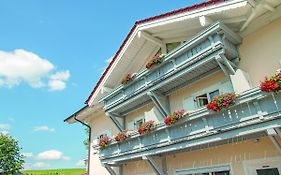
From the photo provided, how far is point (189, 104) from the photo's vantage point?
40.8 feet

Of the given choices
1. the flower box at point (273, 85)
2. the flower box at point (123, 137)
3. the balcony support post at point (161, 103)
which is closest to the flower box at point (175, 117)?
the balcony support post at point (161, 103)

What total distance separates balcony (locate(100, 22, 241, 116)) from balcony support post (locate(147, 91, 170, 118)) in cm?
12

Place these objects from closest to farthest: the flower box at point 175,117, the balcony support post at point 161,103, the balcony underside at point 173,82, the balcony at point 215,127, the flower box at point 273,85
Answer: the flower box at point 273,85, the balcony at point 215,127, the flower box at point 175,117, the balcony underside at point 173,82, the balcony support post at point 161,103

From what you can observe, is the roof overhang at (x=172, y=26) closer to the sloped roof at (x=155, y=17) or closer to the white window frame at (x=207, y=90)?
the sloped roof at (x=155, y=17)

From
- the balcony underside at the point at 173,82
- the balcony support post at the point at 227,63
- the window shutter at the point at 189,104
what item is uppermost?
the balcony underside at the point at 173,82

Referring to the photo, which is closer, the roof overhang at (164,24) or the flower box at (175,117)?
the roof overhang at (164,24)

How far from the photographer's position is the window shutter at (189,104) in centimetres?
1227

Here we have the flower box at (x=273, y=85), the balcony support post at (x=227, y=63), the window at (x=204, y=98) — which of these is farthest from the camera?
the window at (x=204, y=98)

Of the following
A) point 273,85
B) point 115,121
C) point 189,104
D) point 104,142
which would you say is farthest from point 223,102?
point 115,121

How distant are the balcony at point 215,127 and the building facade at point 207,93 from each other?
0.11ft

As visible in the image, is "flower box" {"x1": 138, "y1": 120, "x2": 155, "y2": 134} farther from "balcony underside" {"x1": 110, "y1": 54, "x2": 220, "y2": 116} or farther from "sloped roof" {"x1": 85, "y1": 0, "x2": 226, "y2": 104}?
"sloped roof" {"x1": 85, "y1": 0, "x2": 226, "y2": 104}

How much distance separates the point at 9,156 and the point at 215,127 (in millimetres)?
39629

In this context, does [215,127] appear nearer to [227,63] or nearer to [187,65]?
[227,63]

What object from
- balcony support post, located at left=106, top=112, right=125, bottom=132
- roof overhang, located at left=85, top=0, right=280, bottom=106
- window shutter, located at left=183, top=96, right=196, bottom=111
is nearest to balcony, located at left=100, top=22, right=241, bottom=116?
roof overhang, located at left=85, top=0, right=280, bottom=106
